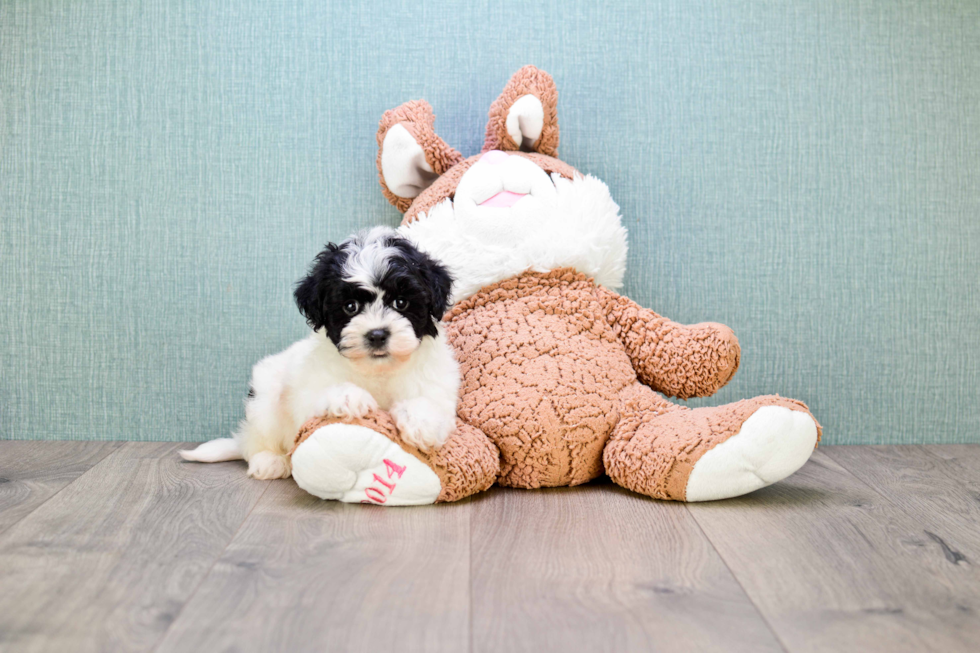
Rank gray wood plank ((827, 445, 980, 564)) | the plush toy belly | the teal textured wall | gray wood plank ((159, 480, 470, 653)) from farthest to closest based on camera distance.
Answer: the teal textured wall
the plush toy belly
gray wood plank ((827, 445, 980, 564))
gray wood plank ((159, 480, 470, 653))

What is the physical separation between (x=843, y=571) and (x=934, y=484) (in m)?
0.68

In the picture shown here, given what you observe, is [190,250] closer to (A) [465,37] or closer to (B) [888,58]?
(A) [465,37]

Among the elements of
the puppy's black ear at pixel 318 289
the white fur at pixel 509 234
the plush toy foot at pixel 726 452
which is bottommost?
the plush toy foot at pixel 726 452

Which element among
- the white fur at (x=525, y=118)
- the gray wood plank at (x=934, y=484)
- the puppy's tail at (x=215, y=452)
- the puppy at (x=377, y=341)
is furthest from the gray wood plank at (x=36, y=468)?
the gray wood plank at (x=934, y=484)

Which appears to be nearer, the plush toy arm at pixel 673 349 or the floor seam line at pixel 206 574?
the floor seam line at pixel 206 574

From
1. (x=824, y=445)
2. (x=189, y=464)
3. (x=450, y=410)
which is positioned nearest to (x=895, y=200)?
(x=824, y=445)

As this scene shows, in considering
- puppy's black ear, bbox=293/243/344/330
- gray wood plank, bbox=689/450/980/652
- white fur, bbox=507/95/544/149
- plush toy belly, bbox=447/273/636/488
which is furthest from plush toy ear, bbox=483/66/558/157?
gray wood plank, bbox=689/450/980/652

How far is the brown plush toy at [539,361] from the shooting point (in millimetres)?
1391

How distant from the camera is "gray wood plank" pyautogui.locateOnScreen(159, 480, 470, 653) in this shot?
911mm

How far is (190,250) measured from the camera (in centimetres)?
193

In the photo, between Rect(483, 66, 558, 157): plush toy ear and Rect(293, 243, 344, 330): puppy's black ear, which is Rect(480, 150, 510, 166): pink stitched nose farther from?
Rect(293, 243, 344, 330): puppy's black ear

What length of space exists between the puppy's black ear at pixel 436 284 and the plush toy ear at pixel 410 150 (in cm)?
44

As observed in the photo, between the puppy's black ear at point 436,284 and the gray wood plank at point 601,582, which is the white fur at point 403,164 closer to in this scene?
the puppy's black ear at point 436,284

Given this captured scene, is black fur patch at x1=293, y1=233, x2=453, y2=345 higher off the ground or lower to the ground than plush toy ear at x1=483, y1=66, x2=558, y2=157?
lower
